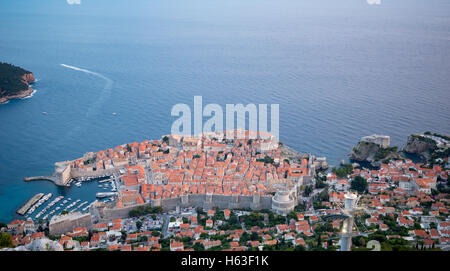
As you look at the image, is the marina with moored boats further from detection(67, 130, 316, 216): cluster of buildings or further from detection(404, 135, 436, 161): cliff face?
detection(404, 135, 436, 161): cliff face

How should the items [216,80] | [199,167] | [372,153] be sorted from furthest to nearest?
[216,80], [372,153], [199,167]

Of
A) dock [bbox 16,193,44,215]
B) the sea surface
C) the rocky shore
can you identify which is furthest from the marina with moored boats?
the rocky shore

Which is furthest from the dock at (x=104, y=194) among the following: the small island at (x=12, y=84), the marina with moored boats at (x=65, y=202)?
the small island at (x=12, y=84)

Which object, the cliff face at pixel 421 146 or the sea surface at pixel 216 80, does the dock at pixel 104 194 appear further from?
the cliff face at pixel 421 146

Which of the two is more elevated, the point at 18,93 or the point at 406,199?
the point at 18,93

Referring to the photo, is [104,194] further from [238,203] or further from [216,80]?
[216,80]

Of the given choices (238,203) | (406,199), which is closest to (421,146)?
(406,199)

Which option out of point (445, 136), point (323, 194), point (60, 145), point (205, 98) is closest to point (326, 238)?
point (323, 194)
